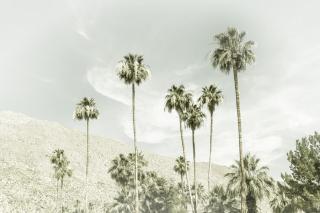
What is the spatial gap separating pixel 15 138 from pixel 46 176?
168 ft

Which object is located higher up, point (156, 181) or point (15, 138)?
point (15, 138)

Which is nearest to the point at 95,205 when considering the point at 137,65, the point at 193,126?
the point at 193,126

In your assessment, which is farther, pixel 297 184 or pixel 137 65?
pixel 297 184

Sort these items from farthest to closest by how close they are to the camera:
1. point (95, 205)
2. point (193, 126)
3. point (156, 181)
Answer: point (95, 205)
point (156, 181)
point (193, 126)

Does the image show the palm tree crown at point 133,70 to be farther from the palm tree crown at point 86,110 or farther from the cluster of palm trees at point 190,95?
the palm tree crown at point 86,110

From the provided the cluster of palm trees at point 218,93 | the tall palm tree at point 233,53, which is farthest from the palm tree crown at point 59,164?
the tall palm tree at point 233,53

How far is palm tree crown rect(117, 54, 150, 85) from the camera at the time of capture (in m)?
39.5

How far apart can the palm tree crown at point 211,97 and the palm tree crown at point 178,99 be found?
209 cm

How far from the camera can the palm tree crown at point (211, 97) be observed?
48250mm

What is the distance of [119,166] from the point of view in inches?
2734

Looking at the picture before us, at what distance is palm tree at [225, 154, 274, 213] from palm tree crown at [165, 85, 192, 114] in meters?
9.11

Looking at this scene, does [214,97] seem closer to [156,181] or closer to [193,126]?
[193,126]

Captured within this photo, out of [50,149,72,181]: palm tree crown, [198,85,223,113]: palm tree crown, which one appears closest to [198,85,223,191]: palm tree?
[198,85,223,113]: palm tree crown

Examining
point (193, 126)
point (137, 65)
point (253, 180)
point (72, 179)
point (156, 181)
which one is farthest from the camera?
point (72, 179)
